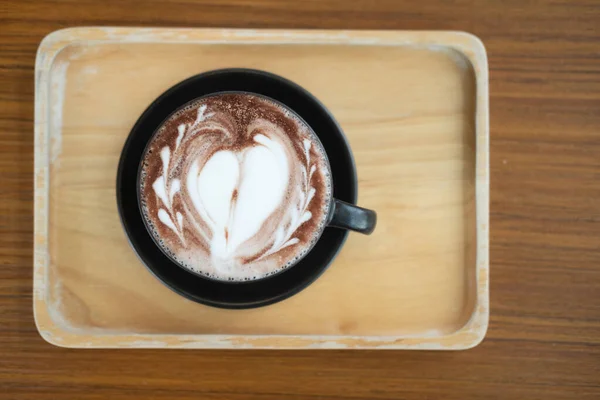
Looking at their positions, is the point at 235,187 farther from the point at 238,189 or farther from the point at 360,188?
the point at 360,188

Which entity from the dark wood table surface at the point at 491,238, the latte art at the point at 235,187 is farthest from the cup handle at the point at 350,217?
the dark wood table surface at the point at 491,238

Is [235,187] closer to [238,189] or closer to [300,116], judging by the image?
[238,189]

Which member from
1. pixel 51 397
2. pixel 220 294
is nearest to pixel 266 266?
pixel 220 294

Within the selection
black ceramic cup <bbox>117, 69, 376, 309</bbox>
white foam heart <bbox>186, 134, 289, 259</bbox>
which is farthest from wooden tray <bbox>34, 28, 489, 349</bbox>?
white foam heart <bbox>186, 134, 289, 259</bbox>

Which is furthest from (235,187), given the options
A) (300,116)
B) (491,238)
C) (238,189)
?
(491,238)

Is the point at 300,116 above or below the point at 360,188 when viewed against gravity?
above

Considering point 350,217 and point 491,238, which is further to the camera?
point 491,238
